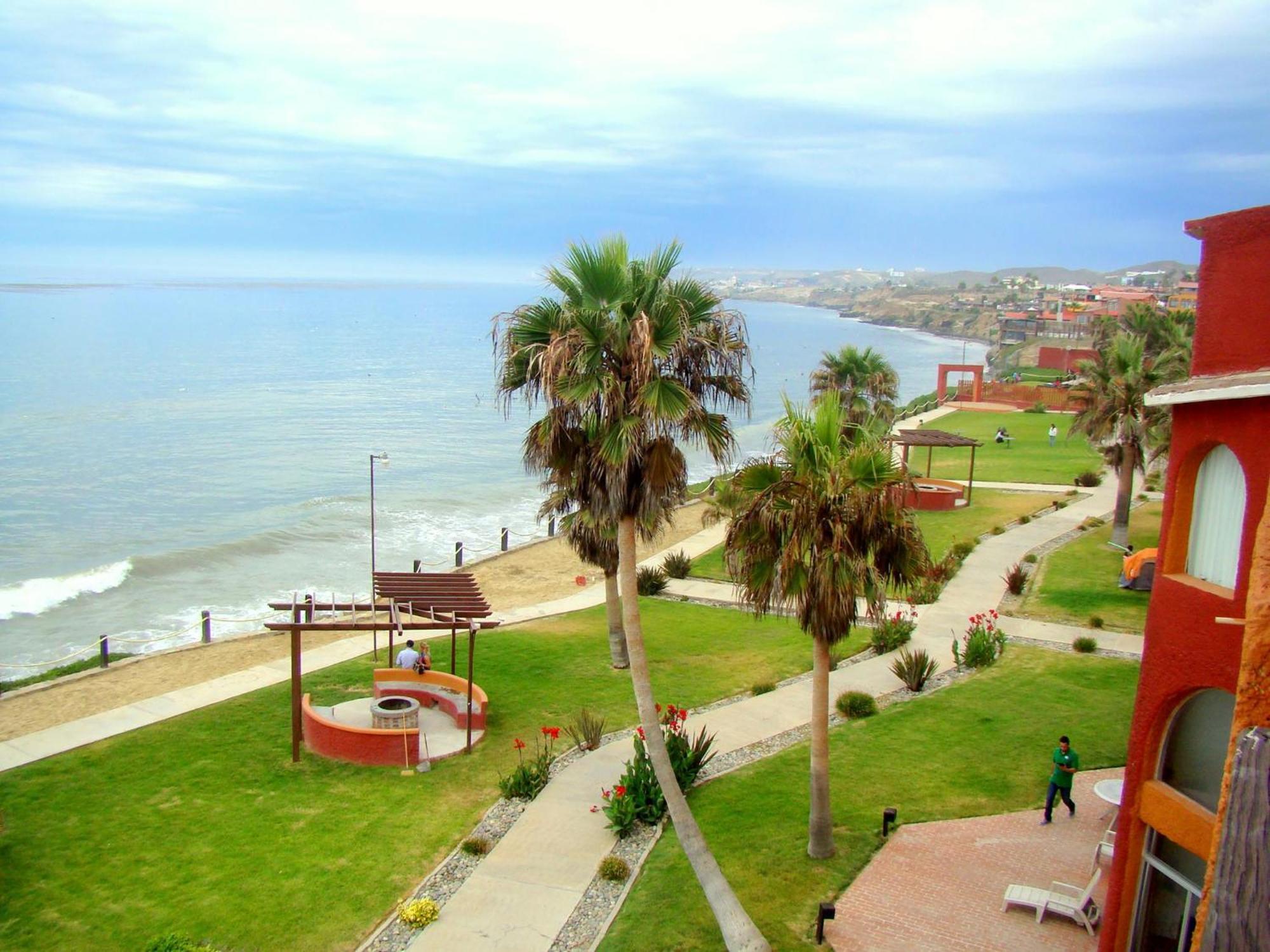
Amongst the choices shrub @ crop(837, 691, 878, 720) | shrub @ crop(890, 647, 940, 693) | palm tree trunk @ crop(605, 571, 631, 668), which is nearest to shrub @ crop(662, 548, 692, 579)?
palm tree trunk @ crop(605, 571, 631, 668)

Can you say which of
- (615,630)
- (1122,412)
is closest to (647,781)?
(615,630)

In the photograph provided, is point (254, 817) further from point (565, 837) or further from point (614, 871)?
point (614, 871)

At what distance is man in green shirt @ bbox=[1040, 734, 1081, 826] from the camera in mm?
13703

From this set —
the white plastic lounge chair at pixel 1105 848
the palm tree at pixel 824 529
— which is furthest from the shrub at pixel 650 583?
the white plastic lounge chair at pixel 1105 848

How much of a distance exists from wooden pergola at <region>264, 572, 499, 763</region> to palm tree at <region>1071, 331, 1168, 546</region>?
19.7 m

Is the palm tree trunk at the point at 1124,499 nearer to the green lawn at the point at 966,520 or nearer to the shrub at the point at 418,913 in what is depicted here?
the green lawn at the point at 966,520

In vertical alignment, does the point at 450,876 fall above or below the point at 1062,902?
below

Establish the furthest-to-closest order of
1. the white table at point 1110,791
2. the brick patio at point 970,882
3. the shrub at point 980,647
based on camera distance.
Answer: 1. the shrub at point 980,647
2. the white table at point 1110,791
3. the brick patio at point 970,882

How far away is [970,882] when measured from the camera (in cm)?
1238

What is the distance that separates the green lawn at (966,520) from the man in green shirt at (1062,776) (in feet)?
50.0

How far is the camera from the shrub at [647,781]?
14.4m

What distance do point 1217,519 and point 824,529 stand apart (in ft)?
13.4

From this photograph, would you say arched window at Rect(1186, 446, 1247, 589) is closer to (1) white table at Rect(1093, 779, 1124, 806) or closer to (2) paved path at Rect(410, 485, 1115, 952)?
(1) white table at Rect(1093, 779, 1124, 806)

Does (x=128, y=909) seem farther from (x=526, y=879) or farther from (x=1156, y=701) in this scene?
(x=1156, y=701)
